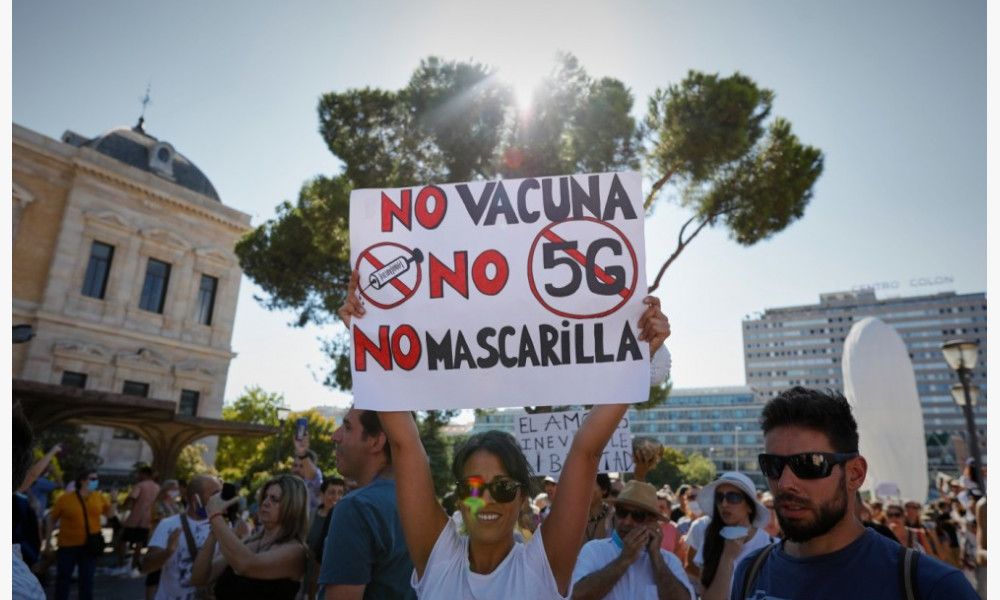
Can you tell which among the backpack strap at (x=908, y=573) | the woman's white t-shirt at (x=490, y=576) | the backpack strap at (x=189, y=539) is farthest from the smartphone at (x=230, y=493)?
the backpack strap at (x=908, y=573)

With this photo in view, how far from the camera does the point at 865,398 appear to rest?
32.1 m

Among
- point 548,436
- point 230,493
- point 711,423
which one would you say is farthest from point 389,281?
point 711,423

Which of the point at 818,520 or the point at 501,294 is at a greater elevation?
the point at 501,294

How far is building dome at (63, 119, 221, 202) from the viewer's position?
3045 centimetres

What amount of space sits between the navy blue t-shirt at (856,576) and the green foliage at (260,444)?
29796 millimetres

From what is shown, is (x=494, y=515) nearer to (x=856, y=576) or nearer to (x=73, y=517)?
(x=856, y=576)

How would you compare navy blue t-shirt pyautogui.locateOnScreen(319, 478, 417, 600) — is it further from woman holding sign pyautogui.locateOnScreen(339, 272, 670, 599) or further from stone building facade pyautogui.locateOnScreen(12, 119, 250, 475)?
stone building facade pyautogui.locateOnScreen(12, 119, 250, 475)

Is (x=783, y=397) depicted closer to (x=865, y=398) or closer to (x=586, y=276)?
(x=586, y=276)

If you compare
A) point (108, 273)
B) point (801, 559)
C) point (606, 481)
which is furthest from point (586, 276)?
point (108, 273)

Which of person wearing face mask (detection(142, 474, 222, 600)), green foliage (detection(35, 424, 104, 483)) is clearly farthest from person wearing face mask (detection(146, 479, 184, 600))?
green foliage (detection(35, 424, 104, 483))

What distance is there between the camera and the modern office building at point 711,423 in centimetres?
14088

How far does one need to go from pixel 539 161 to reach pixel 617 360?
12.3m

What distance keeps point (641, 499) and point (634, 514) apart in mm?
101

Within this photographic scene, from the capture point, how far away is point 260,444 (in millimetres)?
39656
